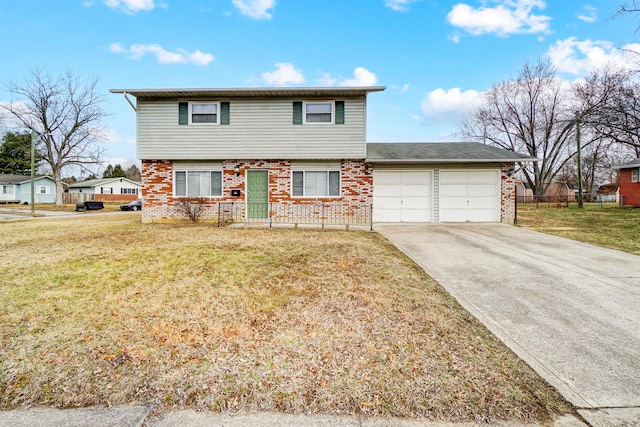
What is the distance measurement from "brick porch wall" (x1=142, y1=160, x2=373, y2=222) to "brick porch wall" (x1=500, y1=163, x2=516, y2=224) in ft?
18.1

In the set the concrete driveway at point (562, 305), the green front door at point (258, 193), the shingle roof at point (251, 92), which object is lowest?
the concrete driveway at point (562, 305)

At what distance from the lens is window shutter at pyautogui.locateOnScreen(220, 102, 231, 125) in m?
12.7

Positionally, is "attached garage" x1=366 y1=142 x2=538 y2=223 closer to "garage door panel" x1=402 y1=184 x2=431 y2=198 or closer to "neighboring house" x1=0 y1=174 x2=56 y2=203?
"garage door panel" x1=402 y1=184 x2=431 y2=198

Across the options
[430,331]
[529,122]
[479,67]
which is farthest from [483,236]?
[529,122]

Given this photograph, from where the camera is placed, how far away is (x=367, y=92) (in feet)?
40.0

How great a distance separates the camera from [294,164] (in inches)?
505

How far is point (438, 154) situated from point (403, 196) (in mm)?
2334

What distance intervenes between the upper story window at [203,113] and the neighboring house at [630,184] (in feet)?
97.2

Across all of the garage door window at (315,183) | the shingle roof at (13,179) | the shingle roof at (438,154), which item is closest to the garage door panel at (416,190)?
the shingle roof at (438,154)

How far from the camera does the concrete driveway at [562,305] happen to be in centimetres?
258

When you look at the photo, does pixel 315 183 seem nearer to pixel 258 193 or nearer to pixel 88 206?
pixel 258 193

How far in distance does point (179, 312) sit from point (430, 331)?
3.00 metres

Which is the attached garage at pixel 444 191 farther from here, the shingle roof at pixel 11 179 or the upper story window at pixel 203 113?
the shingle roof at pixel 11 179

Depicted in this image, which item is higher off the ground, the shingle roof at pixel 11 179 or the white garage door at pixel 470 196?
the shingle roof at pixel 11 179
